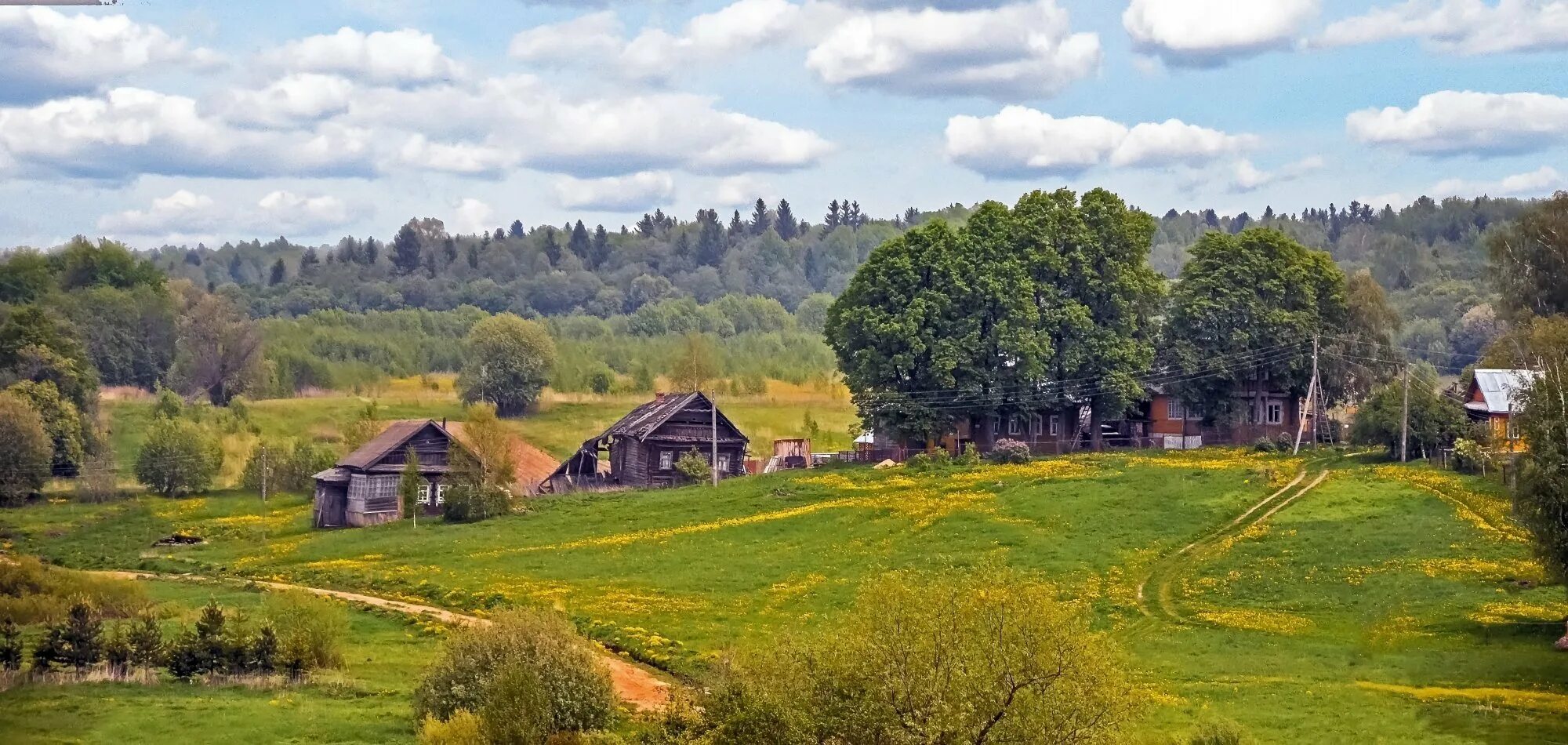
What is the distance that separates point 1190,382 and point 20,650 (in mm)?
66303

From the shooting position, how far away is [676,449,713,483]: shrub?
93500 millimetres

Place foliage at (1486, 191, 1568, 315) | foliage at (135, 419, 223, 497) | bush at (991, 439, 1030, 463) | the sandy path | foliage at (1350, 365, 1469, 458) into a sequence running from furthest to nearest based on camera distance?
foliage at (135, 419, 223, 497) → bush at (991, 439, 1030, 463) → foliage at (1486, 191, 1568, 315) → foliage at (1350, 365, 1469, 458) → the sandy path

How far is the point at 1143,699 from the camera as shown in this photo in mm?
34781

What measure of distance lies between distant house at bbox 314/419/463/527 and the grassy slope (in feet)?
127

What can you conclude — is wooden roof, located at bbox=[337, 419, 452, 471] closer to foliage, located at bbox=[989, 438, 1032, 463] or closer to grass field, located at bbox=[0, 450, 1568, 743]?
grass field, located at bbox=[0, 450, 1568, 743]

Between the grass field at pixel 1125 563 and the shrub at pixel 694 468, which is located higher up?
the shrub at pixel 694 468

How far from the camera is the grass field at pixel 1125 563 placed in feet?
149

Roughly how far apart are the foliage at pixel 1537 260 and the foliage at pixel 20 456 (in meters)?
85.5

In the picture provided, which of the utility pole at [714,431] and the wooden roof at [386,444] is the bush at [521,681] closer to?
the utility pole at [714,431]

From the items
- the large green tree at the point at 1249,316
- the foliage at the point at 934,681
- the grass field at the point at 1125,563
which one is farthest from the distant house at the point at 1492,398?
the foliage at the point at 934,681

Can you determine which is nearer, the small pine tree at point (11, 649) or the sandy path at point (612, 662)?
the sandy path at point (612, 662)

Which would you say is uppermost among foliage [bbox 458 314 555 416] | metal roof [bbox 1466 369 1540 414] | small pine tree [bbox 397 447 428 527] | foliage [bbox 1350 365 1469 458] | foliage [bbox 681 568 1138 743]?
foliage [bbox 458 314 555 416]

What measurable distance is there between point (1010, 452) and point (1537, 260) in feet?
99.9

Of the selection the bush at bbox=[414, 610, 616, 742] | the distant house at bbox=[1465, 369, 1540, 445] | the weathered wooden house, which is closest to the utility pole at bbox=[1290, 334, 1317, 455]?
the distant house at bbox=[1465, 369, 1540, 445]
